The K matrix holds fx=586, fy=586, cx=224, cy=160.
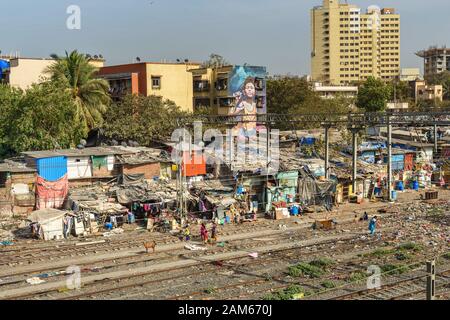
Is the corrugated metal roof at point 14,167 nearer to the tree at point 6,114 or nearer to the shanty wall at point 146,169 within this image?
the shanty wall at point 146,169

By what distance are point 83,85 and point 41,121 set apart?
228 inches

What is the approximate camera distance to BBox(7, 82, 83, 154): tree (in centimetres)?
3111

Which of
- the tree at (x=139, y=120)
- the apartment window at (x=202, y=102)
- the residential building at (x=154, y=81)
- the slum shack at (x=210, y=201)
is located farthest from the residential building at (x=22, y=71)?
the slum shack at (x=210, y=201)

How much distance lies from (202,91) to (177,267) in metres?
36.6

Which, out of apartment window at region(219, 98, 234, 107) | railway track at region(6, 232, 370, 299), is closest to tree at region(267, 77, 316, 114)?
apartment window at region(219, 98, 234, 107)

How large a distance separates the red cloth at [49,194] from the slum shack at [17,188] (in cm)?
75

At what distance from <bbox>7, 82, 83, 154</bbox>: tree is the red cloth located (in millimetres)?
5869

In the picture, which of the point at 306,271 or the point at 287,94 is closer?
the point at 306,271

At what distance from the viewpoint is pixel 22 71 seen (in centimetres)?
4525

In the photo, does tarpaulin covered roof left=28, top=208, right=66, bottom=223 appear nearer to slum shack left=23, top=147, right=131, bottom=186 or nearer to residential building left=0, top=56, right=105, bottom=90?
slum shack left=23, top=147, right=131, bottom=186

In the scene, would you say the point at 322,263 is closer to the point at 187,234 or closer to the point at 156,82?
the point at 187,234

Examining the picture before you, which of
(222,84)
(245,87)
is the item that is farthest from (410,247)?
(222,84)

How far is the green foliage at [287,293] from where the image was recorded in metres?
14.6
